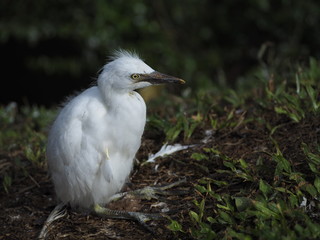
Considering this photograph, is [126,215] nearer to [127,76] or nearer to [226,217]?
[226,217]

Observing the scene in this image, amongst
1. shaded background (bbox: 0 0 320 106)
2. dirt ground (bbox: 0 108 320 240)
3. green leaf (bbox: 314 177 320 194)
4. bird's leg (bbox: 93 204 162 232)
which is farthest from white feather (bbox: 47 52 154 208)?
shaded background (bbox: 0 0 320 106)

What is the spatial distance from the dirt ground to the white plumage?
0.81ft

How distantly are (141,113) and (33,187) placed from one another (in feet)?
4.14

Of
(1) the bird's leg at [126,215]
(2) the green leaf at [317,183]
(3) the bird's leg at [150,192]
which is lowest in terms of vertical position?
(1) the bird's leg at [126,215]

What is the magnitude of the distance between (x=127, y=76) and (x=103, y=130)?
39 cm

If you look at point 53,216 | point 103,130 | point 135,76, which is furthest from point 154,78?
point 53,216

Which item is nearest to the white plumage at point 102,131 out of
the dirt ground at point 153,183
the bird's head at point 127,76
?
the bird's head at point 127,76

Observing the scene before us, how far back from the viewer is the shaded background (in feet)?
24.9

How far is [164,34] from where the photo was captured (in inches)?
313

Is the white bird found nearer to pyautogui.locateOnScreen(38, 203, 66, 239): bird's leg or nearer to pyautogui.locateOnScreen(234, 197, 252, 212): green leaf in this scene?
pyautogui.locateOnScreen(38, 203, 66, 239): bird's leg

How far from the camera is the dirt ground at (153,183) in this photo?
334cm

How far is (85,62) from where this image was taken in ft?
26.6

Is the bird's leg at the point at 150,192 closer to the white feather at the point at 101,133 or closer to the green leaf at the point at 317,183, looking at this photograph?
the white feather at the point at 101,133

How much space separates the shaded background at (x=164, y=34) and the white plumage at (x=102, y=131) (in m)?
3.96
